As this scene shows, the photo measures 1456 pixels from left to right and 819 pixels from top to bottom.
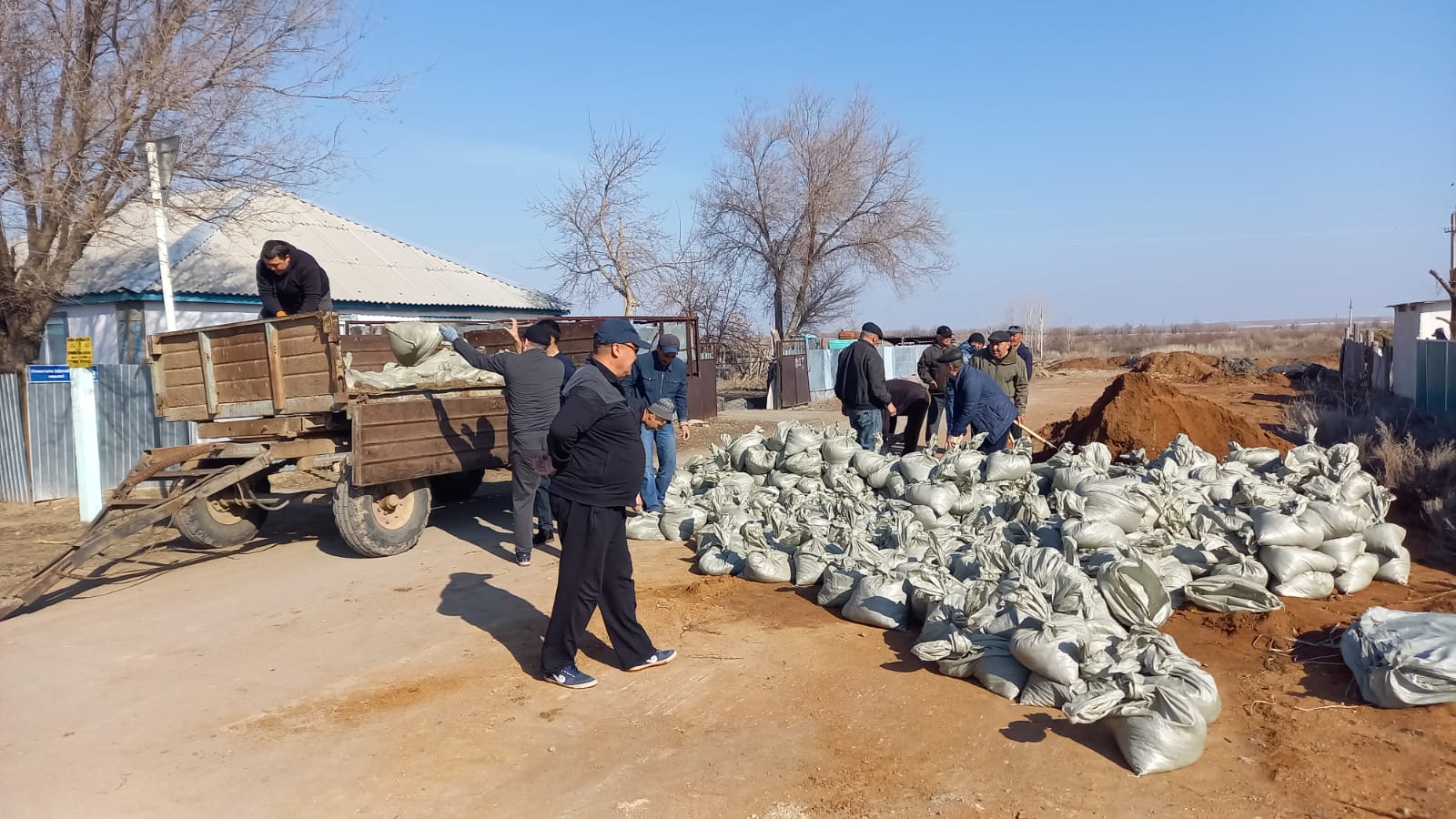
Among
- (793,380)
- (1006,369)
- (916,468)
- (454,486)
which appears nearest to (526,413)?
(916,468)

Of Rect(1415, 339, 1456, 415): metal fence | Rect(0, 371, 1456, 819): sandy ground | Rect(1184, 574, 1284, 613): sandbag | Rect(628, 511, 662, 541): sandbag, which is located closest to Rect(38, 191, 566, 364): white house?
Rect(628, 511, 662, 541): sandbag

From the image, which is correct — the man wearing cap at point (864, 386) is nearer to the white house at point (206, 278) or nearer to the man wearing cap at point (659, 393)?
the man wearing cap at point (659, 393)

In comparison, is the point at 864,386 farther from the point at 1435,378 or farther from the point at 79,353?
the point at 1435,378

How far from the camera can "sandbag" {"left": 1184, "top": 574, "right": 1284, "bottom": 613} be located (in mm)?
4992

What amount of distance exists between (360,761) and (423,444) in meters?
3.60

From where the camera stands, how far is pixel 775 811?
3.35m

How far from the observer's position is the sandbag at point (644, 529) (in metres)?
7.72

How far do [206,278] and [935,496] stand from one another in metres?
12.8

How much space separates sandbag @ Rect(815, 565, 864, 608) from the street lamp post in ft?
22.6

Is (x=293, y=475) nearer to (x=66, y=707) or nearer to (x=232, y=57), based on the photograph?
(x=232, y=57)

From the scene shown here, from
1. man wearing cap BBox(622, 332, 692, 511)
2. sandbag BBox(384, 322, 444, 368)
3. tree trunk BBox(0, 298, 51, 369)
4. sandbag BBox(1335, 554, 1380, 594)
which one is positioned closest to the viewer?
sandbag BBox(1335, 554, 1380, 594)

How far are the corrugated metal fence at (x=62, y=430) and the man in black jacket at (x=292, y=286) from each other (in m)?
4.00

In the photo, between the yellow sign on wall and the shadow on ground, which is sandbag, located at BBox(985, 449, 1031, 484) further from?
the yellow sign on wall

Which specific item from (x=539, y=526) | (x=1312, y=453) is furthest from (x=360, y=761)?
(x=1312, y=453)
